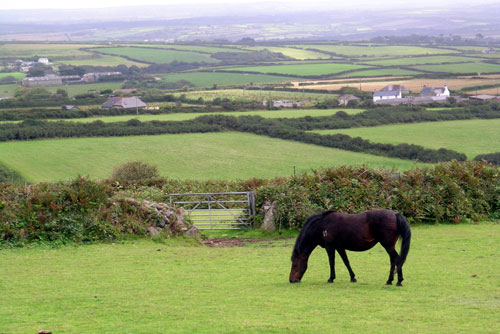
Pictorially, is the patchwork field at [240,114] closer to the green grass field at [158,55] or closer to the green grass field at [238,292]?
the green grass field at [238,292]

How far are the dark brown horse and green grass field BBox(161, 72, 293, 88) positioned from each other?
105m

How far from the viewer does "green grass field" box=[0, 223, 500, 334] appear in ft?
28.9

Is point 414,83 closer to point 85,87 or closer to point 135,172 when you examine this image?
point 85,87

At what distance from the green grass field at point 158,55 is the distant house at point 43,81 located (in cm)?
3434

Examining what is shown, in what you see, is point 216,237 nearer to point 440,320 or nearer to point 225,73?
point 440,320

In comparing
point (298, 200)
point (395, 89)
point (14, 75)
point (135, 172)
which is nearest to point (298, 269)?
point (298, 200)

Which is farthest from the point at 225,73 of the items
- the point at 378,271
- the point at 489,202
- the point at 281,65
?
the point at 378,271

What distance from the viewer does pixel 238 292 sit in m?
11.3

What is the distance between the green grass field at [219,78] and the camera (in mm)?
120081

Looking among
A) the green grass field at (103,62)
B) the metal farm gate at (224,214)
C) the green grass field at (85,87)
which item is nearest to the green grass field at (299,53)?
the green grass field at (103,62)

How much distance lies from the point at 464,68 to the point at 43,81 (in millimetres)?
81974

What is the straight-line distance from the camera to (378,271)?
13.1m

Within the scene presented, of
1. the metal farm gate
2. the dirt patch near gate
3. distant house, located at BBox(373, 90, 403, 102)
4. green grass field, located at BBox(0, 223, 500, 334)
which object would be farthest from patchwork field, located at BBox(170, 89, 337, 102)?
green grass field, located at BBox(0, 223, 500, 334)

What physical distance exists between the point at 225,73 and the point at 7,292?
414 feet
